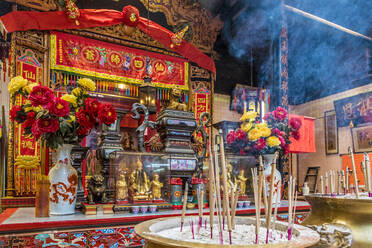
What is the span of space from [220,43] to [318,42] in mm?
2480

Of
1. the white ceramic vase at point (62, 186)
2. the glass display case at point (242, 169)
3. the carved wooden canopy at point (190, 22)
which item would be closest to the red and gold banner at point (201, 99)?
the carved wooden canopy at point (190, 22)

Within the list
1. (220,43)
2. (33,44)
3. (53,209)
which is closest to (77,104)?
(53,209)

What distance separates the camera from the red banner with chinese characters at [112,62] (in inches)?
168

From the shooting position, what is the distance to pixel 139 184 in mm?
2111

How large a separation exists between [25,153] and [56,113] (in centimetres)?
264

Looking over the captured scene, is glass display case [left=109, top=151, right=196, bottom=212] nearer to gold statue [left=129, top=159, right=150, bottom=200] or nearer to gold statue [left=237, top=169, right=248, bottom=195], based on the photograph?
gold statue [left=129, top=159, right=150, bottom=200]

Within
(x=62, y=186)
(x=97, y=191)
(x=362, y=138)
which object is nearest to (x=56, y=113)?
(x=62, y=186)

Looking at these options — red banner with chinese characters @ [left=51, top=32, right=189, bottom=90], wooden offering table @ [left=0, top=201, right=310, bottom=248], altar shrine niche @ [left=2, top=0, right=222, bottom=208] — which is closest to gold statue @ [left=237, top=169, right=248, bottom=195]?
wooden offering table @ [left=0, top=201, right=310, bottom=248]

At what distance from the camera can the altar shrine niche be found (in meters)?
3.92

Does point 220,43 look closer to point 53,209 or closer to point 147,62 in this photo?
point 147,62

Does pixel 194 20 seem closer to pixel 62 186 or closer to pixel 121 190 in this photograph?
pixel 121 190

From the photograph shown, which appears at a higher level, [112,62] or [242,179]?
[112,62]

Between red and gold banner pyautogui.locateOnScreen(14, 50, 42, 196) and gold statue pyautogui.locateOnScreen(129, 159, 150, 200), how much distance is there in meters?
2.28

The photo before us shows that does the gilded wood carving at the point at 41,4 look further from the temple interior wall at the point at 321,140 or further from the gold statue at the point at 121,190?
the temple interior wall at the point at 321,140
